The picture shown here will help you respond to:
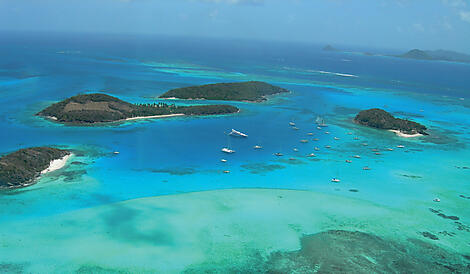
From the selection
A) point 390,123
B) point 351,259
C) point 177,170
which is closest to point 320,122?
point 390,123

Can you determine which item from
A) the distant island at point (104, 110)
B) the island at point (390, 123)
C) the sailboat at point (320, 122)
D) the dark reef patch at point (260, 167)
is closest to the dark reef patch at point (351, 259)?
the dark reef patch at point (260, 167)

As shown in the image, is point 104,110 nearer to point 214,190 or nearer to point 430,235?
point 214,190

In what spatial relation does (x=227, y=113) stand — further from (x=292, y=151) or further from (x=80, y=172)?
(x=80, y=172)

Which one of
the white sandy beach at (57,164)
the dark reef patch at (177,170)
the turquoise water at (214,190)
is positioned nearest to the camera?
the turquoise water at (214,190)

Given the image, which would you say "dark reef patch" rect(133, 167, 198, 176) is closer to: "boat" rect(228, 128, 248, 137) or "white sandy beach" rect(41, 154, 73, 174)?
"white sandy beach" rect(41, 154, 73, 174)

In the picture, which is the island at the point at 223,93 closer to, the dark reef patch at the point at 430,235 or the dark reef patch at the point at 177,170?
the dark reef patch at the point at 177,170

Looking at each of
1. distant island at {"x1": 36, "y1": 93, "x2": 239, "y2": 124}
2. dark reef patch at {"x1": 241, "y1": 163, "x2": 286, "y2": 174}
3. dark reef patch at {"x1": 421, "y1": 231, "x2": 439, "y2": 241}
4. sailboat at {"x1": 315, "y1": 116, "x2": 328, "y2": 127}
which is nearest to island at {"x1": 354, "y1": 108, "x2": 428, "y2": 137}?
sailboat at {"x1": 315, "y1": 116, "x2": 328, "y2": 127}

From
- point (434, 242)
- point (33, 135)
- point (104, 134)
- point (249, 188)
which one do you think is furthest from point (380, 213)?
point (33, 135)
